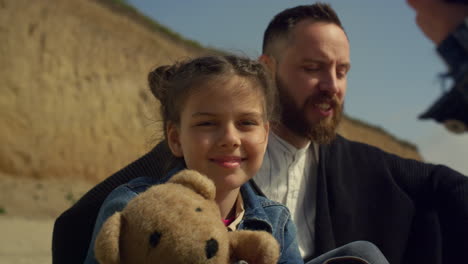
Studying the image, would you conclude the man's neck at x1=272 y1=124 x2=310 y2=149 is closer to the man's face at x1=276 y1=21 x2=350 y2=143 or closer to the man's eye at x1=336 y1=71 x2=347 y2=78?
the man's face at x1=276 y1=21 x2=350 y2=143

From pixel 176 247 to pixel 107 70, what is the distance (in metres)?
13.0

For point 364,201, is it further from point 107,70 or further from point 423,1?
point 107,70

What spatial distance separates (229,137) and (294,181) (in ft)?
3.69

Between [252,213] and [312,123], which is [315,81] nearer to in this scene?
[312,123]

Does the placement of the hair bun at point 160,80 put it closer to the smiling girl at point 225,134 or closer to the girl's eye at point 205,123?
the smiling girl at point 225,134

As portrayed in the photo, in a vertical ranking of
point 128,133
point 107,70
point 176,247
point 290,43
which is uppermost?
point 290,43

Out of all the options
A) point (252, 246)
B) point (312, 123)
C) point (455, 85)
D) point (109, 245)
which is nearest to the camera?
point (109, 245)

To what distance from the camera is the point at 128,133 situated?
1349cm

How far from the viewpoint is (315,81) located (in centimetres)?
261

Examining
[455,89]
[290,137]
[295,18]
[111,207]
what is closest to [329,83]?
[290,137]

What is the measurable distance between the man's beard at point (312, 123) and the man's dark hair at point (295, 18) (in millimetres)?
374

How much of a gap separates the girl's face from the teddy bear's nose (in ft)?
1.31

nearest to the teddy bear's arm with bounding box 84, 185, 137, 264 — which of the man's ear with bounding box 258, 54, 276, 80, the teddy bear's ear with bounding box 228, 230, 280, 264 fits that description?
the teddy bear's ear with bounding box 228, 230, 280, 264

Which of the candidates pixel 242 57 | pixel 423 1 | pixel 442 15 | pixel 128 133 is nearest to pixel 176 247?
pixel 242 57
